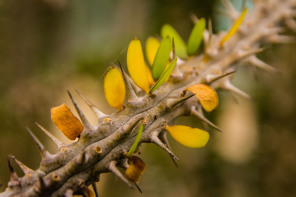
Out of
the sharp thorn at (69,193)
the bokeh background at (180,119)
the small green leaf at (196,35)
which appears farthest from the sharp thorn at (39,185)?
the bokeh background at (180,119)

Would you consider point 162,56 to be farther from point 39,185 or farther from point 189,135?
point 39,185

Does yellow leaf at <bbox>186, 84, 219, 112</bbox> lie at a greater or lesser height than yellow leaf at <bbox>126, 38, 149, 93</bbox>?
lesser

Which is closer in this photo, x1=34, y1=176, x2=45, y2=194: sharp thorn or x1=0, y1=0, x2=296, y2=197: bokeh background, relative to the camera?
x1=34, y1=176, x2=45, y2=194: sharp thorn

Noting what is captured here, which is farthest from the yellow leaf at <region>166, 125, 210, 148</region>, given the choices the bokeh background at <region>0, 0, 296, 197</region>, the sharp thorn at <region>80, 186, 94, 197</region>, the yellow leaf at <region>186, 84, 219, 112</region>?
the bokeh background at <region>0, 0, 296, 197</region>

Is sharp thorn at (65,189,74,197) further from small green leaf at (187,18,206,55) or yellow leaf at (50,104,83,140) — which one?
small green leaf at (187,18,206,55)

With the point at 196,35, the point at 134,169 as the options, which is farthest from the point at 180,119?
the point at 134,169

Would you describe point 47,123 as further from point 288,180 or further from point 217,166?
point 288,180
